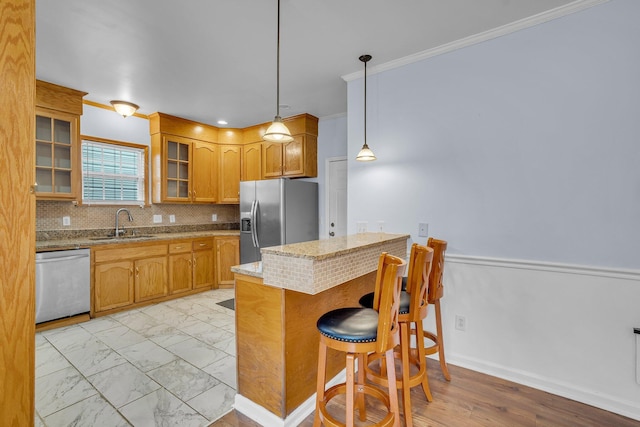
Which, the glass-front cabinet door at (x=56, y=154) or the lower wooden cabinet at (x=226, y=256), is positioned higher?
the glass-front cabinet door at (x=56, y=154)

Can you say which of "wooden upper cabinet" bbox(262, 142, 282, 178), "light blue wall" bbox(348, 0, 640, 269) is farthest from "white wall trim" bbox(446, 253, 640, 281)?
"wooden upper cabinet" bbox(262, 142, 282, 178)

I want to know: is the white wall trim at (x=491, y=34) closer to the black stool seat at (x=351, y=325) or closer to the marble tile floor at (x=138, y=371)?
the black stool seat at (x=351, y=325)

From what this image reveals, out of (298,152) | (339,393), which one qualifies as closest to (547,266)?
(339,393)

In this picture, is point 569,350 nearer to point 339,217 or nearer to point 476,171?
point 476,171

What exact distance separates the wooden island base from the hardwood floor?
0.61ft

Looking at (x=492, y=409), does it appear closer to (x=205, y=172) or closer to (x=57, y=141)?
(x=205, y=172)

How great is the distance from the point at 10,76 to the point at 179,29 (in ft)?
6.01

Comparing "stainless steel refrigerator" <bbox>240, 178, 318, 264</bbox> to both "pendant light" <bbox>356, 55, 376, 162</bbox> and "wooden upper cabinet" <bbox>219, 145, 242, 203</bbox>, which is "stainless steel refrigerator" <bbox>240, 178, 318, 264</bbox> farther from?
"pendant light" <bbox>356, 55, 376, 162</bbox>

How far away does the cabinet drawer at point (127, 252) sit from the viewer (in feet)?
11.6

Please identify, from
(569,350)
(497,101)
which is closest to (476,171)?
(497,101)

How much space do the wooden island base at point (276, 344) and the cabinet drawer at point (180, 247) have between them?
2716mm

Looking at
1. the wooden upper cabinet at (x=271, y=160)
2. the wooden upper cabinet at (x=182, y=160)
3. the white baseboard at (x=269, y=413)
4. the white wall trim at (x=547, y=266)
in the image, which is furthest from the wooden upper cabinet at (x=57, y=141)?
the white wall trim at (x=547, y=266)

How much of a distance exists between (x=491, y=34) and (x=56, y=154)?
4534mm

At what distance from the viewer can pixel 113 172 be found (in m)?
4.19
